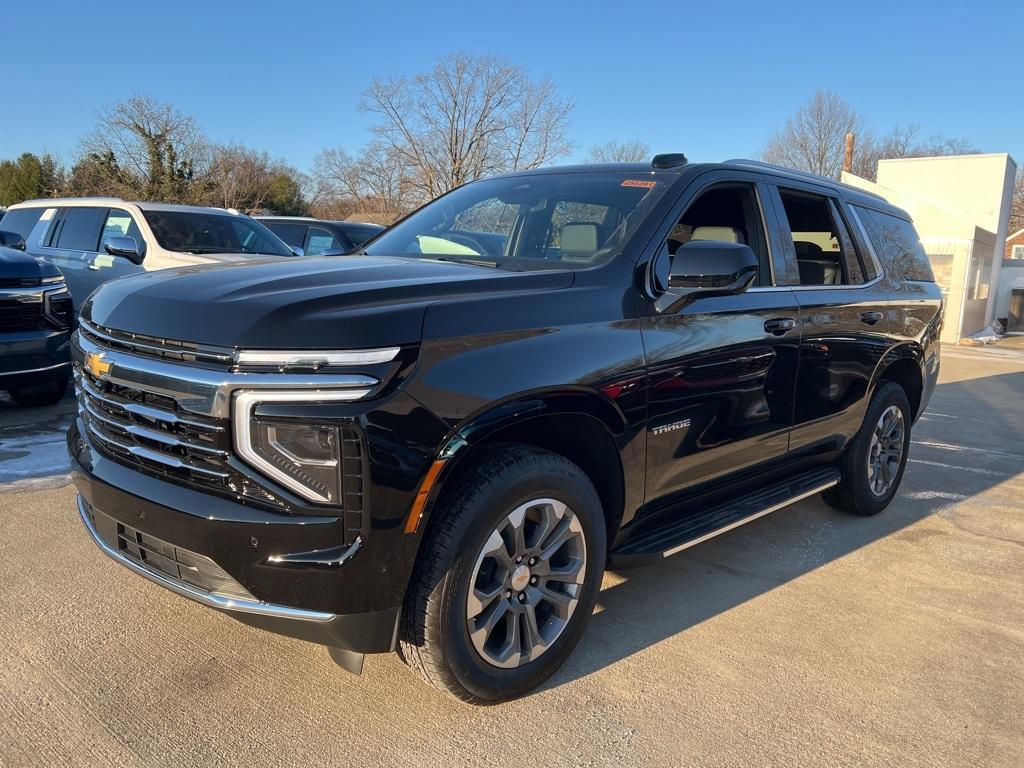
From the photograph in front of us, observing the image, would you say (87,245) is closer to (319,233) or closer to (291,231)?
(319,233)

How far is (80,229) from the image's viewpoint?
349 inches

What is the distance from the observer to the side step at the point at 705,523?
304 cm

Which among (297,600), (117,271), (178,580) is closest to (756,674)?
(297,600)

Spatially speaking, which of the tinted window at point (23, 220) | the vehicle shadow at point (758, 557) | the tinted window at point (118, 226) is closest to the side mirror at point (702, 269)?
the vehicle shadow at point (758, 557)

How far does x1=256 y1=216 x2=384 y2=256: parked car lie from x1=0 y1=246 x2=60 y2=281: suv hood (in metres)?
5.69

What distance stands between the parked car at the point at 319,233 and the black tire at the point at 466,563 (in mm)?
9768

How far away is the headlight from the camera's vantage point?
2166mm

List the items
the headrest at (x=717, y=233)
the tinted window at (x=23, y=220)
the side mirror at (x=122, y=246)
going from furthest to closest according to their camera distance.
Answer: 1. the tinted window at (x=23, y=220)
2. the side mirror at (x=122, y=246)
3. the headrest at (x=717, y=233)

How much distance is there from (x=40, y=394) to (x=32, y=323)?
3.00 ft

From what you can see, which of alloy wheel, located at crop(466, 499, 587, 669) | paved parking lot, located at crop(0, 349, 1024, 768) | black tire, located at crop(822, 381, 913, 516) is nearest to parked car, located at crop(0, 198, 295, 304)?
paved parking lot, located at crop(0, 349, 1024, 768)

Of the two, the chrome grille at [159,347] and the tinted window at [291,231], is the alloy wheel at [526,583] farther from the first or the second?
the tinted window at [291,231]

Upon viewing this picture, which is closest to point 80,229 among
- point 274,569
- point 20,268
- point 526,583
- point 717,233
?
point 20,268

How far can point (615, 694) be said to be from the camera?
2.79 meters

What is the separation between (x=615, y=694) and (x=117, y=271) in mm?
7751
